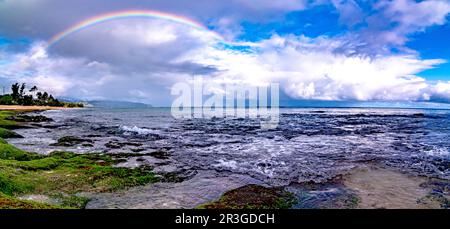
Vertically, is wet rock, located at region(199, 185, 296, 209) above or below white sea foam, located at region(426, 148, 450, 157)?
above

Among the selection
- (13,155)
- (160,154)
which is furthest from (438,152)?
(13,155)

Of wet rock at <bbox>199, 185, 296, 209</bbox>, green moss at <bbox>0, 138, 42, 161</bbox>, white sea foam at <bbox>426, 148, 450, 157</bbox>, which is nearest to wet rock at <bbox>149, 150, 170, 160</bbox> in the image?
green moss at <bbox>0, 138, 42, 161</bbox>

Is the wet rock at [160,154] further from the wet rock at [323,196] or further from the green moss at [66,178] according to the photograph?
the wet rock at [323,196]

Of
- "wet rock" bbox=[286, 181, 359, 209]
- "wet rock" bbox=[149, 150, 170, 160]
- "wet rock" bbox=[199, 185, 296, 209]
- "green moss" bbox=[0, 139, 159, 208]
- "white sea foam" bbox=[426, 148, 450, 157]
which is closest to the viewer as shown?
"wet rock" bbox=[199, 185, 296, 209]

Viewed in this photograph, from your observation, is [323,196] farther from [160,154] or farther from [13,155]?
[13,155]

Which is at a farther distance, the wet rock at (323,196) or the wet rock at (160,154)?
the wet rock at (160,154)

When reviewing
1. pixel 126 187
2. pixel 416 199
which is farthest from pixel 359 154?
pixel 126 187

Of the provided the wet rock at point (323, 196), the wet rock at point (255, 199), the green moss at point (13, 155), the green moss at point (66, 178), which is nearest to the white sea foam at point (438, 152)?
the wet rock at point (323, 196)

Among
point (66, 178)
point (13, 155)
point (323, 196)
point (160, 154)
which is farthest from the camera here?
point (160, 154)

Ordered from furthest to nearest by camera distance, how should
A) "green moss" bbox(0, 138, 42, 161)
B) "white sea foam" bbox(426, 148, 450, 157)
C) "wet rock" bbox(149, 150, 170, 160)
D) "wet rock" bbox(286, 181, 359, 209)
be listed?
"white sea foam" bbox(426, 148, 450, 157), "wet rock" bbox(149, 150, 170, 160), "green moss" bbox(0, 138, 42, 161), "wet rock" bbox(286, 181, 359, 209)

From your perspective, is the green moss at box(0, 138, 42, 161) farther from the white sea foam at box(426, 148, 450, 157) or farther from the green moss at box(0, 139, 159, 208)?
the white sea foam at box(426, 148, 450, 157)
